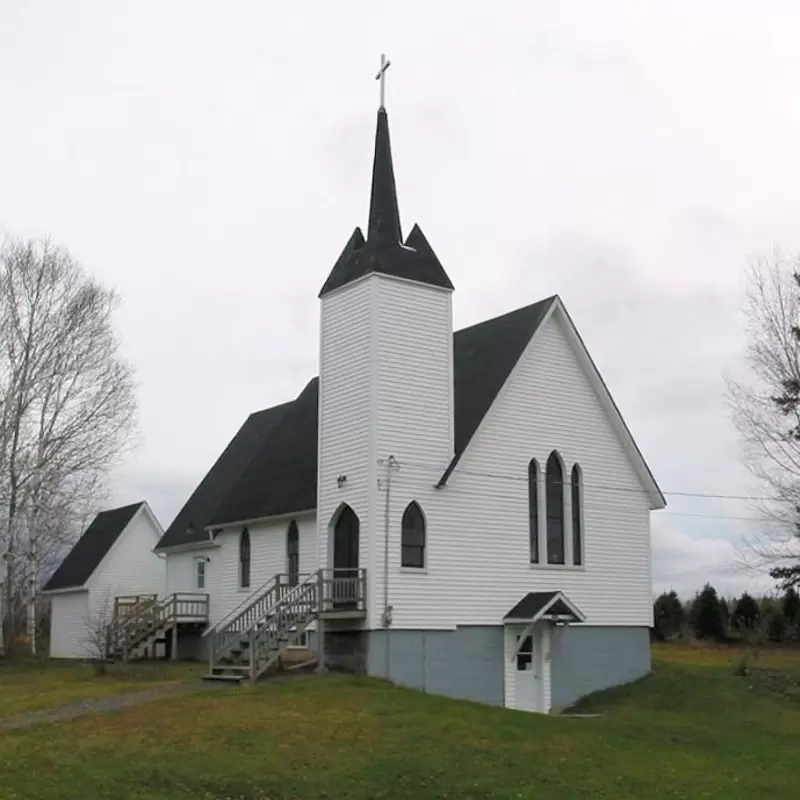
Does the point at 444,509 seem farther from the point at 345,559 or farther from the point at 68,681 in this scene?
the point at 68,681

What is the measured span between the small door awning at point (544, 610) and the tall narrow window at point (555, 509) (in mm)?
1542

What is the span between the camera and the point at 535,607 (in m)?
27.3

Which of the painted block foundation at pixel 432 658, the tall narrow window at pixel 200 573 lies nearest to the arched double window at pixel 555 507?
the painted block foundation at pixel 432 658

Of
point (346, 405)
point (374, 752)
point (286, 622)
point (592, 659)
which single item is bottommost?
point (374, 752)

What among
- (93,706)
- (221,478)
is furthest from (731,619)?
(93,706)

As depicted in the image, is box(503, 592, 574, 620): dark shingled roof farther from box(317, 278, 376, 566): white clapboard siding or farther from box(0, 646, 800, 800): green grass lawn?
box(317, 278, 376, 566): white clapboard siding

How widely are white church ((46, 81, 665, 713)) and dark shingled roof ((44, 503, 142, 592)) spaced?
1323 centimetres

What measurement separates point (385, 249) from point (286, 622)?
8778 mm

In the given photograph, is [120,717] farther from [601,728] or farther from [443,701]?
[601,728]

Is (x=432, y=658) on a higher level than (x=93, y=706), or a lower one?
higher

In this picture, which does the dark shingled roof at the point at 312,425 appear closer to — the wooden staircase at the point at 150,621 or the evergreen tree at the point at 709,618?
the wooden staircase at the point at 150,621

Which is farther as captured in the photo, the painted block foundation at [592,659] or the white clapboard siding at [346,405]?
the painted block foundation at [592,659]

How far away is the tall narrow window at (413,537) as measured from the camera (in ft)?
86.1

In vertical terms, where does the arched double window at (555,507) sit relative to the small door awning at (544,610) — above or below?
above
